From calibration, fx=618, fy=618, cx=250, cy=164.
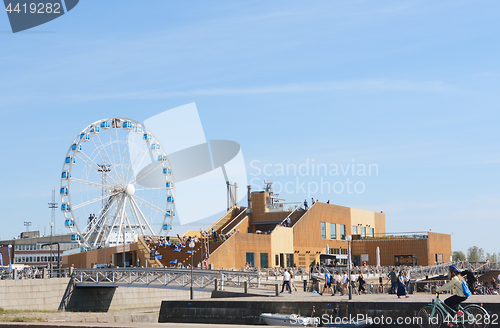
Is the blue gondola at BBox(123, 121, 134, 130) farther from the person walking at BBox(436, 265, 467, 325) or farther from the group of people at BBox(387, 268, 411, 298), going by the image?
the person walking at BBox(436, 265, 467, 325)

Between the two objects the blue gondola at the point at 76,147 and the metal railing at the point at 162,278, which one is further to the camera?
the blue gondola at the point at 76,147

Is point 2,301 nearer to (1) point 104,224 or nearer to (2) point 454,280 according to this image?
(1) point 104,224

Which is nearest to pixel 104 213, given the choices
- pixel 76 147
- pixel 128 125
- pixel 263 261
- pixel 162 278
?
pixel 76 147

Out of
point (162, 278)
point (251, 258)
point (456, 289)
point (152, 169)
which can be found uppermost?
point (152, 169)

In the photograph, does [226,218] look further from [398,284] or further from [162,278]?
[398,284]

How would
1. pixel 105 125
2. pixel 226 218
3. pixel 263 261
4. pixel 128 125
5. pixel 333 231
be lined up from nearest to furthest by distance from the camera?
pixel 263 261 → pixel 105 125 → pixel 128 125 → pixel 226 218 → pixel 333 231

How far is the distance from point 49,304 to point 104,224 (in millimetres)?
16178

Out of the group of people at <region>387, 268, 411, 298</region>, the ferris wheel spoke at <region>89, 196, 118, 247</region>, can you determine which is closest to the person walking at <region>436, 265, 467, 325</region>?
the group of people at <region>387, 268, 411, 298</region>

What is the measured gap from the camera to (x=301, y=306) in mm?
24047

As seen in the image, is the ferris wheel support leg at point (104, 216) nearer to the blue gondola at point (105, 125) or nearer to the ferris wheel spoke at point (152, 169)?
the ferris wheel spoke at point (152, 169)

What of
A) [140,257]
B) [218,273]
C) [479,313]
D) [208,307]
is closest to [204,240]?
[140,257]

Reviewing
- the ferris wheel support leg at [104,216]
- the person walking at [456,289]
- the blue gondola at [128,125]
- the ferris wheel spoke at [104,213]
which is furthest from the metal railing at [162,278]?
the blue gondola at [128,125]

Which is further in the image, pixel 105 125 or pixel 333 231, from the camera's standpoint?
pixel 333 231

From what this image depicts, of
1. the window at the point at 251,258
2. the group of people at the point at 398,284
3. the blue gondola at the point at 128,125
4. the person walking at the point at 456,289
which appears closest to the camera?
the person walking at the point at 456,289
